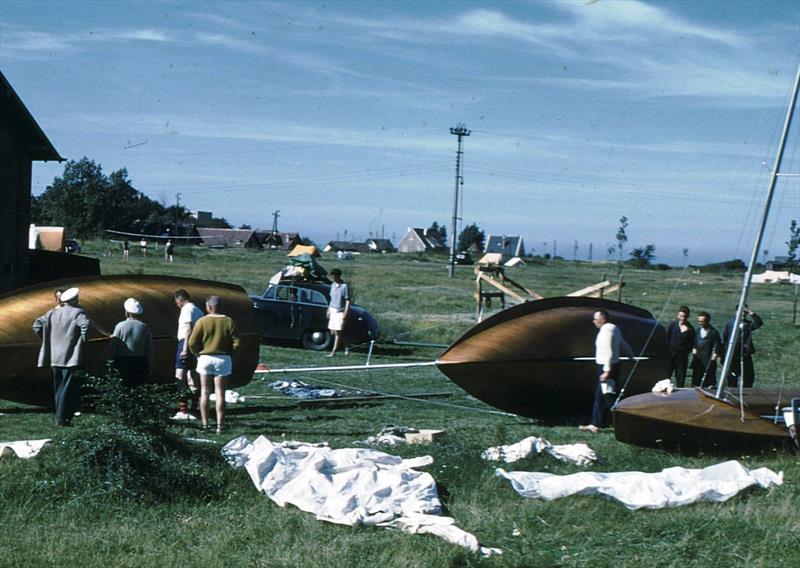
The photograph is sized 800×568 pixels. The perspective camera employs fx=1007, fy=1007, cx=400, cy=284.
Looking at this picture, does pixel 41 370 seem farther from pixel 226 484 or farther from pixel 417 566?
pixel 417 566

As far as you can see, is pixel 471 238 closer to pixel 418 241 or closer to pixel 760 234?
pixel 418 241

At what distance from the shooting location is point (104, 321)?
14602 mm

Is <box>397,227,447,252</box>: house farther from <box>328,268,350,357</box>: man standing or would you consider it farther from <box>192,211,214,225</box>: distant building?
<box>328,268,350,357</box>: man standing

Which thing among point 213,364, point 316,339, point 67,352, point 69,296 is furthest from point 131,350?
point 316,339

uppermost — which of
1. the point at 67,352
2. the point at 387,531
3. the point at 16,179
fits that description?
the point at 16,179

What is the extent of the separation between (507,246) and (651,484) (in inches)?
4578

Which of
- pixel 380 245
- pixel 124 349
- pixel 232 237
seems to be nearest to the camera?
pixel 124 349

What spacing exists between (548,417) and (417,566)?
8.47 metres

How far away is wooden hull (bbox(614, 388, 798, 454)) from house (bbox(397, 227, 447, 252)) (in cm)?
12873

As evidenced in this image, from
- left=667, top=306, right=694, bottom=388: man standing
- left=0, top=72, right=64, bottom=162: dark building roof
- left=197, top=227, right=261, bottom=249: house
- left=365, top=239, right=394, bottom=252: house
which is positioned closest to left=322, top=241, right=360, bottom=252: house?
left=365, top=239, right=394, bottom=252: house

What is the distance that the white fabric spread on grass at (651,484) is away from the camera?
30.8ft

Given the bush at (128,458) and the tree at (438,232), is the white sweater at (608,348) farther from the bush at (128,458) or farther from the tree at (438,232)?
the tree at (438,232)

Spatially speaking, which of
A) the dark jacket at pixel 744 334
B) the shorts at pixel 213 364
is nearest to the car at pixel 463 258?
the dark jacket at pixel 744 334

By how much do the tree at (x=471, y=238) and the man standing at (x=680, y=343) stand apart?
385 feet
